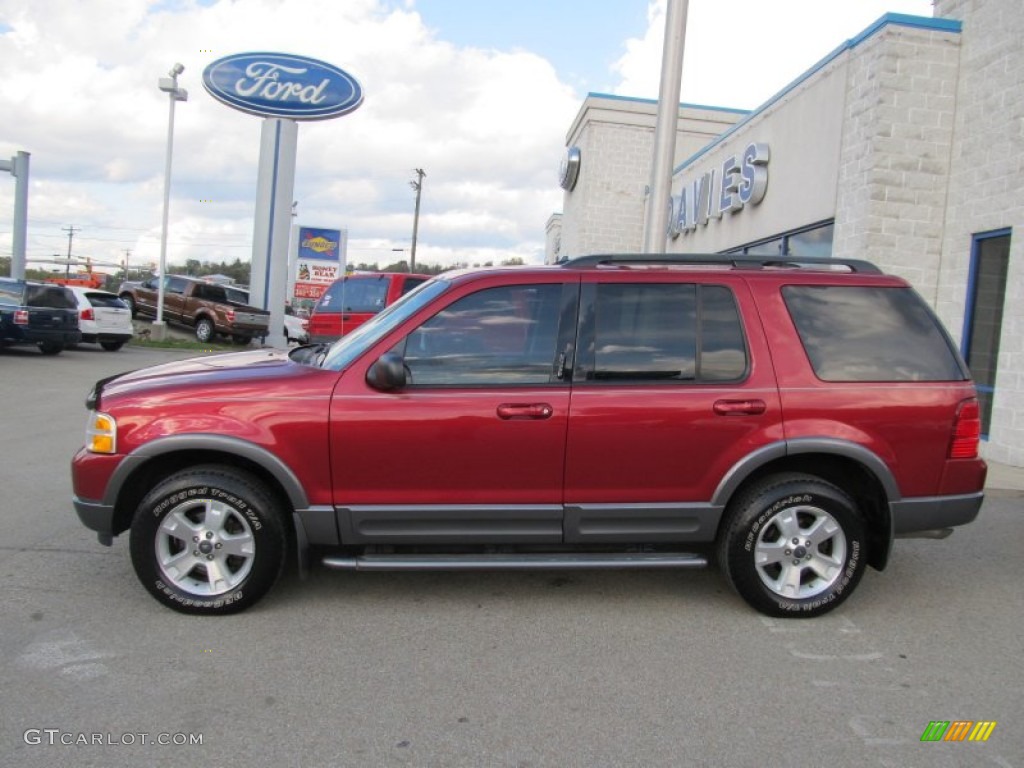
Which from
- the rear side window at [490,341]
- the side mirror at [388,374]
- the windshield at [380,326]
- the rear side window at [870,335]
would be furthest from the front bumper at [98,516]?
the rear side window at [870,335]

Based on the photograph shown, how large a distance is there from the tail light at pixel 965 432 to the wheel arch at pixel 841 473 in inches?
15.2

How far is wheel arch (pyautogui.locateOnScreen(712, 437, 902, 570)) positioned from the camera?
4051 millimetres

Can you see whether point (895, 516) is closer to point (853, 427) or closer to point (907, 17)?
point (853, 427)

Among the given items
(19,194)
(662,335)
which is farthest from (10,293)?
(662,335)

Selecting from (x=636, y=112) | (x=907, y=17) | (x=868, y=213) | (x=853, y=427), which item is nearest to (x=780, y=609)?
(x=853, y=427)

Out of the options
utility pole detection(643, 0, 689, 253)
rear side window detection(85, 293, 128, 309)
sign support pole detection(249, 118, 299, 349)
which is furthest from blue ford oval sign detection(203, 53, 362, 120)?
utility pole detection(643, 0, 689, 253)

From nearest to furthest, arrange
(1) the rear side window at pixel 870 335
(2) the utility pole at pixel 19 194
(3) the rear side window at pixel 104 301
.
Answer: (1) the rear side window at pixel 870 335 < (3) the rear side window at pixel 104 301 < (2) the utility pole at pixel 19 194

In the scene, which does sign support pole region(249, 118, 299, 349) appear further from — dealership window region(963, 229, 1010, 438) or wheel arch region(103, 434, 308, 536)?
wheel arch region(103, 434, 308, 536)

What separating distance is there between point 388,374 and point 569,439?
96 centimetres

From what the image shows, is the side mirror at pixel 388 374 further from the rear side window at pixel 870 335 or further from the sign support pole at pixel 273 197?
the sign support pole at pixel 273 197

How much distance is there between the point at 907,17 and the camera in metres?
9.33

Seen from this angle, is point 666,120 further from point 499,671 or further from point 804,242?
point 499,671

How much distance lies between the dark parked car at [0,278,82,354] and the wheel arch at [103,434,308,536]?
14.3 meters

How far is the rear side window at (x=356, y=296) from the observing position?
1333cm
